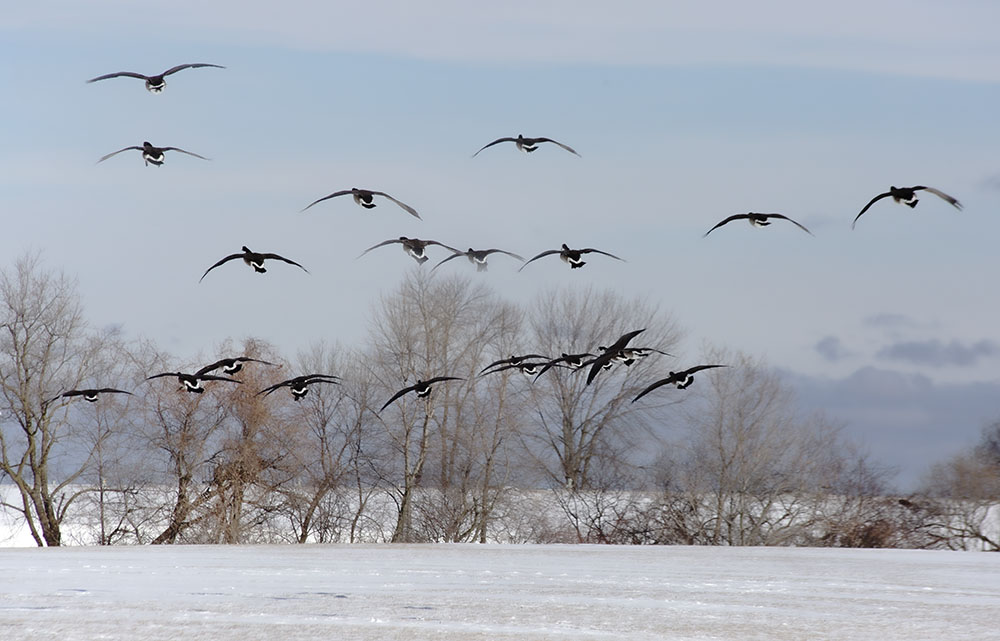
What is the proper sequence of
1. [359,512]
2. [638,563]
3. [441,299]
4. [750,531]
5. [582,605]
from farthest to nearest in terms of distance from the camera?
[441,299], [359,512], [750,531], [638,563], [582,605]

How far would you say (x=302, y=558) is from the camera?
26.0m

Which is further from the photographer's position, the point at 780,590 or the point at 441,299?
the point at 441,299

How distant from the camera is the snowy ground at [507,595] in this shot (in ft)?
45.7

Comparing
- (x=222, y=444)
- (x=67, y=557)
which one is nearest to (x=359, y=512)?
(x=222, y=444)

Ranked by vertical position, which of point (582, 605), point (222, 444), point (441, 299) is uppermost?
point (441, 299)

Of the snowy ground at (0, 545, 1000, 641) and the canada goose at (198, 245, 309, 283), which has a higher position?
the canada goose at (198, 245, 309, 283)

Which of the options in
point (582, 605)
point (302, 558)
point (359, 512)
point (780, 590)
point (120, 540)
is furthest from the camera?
point (359, 512)

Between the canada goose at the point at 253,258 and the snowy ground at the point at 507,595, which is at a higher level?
the canada goose at the point at 253,258

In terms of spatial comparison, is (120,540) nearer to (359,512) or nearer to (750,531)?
(359,512)

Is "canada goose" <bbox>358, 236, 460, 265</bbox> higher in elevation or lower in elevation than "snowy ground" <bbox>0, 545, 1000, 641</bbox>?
higher

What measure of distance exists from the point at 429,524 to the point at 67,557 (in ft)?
51.5

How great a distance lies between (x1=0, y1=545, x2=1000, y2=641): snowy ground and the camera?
1392 centimetres

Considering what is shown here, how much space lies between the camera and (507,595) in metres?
17.5

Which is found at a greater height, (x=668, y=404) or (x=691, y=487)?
(x=668, y=404)
